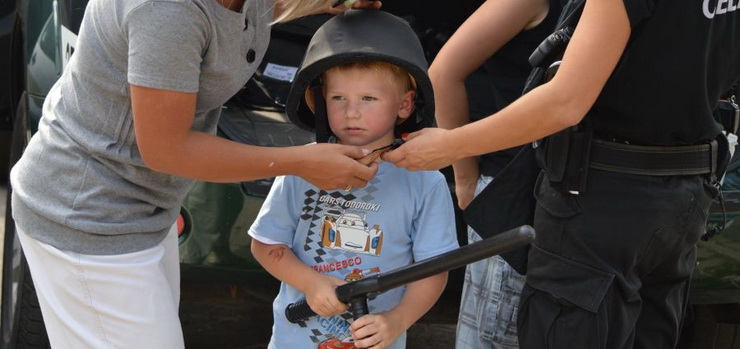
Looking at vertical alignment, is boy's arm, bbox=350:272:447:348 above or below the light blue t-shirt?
below

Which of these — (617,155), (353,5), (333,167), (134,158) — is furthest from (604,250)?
(134,158)

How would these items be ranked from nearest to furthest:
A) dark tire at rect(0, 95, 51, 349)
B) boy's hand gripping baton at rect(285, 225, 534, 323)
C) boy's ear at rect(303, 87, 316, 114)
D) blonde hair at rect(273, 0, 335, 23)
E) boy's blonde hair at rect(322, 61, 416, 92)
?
boy's hand gripping baton at rect(285, 225, 534, 323) < blonde hair at rect(273, 0, 335, 23) < boy's blonde hair at rect(322, 61, 416, 92) < boy's ear at rect(303, 87, 316, 114) < dark tire at rect(0, 95, 51, 349)

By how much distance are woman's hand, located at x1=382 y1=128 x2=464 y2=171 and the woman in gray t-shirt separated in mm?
68

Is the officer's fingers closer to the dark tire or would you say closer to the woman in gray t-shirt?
the woman in gray t-shirt

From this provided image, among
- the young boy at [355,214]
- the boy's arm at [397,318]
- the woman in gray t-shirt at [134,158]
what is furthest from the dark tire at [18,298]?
the boy's arm at [397,318]

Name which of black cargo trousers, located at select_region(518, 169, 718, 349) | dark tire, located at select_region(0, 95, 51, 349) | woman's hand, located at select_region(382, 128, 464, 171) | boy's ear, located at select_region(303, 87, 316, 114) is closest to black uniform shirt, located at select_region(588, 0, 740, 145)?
black cargo trousers, located at select_region(518, 169, 718, 349)

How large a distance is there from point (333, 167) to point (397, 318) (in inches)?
14.7

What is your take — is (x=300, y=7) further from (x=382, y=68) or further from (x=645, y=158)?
(x=645, y=158)

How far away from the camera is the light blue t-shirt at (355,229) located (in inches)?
99.7

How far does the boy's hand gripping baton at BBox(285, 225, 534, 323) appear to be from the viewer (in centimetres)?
207

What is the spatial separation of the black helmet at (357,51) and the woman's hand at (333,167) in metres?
0.18

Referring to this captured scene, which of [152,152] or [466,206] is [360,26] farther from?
[466,206]

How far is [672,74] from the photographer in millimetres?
2404

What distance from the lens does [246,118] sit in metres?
3.58
